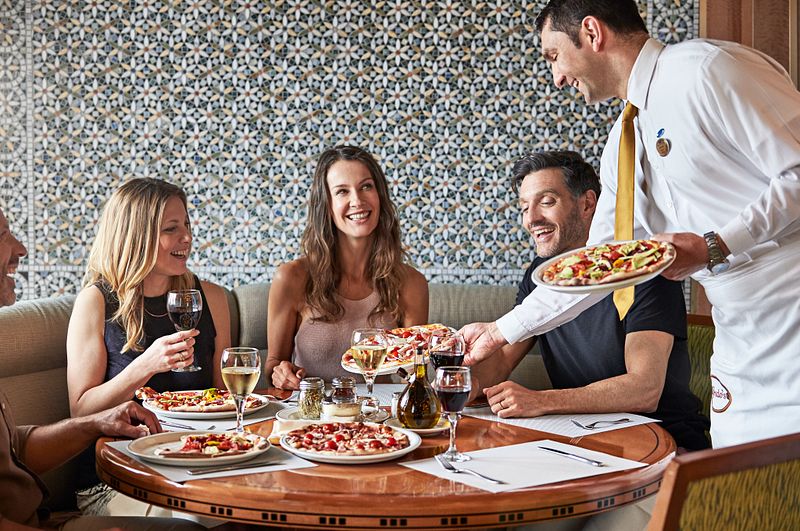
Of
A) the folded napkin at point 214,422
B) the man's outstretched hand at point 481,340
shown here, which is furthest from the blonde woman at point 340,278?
the folded napkin at point 214,422

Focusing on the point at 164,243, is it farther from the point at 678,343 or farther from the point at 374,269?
the point at 678,343

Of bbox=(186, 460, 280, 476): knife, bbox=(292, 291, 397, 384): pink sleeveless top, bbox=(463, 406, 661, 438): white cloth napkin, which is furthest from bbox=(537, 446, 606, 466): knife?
bbox=(292, 291, 397, 384): pink sleeveless top

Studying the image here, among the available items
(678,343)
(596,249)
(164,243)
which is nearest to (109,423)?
(164,243)

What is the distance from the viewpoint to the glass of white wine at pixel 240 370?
1.95 meters

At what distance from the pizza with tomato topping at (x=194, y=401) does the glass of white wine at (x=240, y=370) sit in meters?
A: 0.28

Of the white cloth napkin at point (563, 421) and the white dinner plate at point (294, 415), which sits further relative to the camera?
the white dinner plate at point (294, 415)

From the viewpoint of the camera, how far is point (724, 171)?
2096 mm

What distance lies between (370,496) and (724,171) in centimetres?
120

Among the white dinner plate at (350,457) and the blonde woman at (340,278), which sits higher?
the blonde woman at (340,278)

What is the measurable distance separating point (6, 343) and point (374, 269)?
1364 millimetres

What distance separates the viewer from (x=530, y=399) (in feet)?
7.42

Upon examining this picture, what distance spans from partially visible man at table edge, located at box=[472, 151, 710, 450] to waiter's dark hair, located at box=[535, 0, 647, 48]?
808 millimetres

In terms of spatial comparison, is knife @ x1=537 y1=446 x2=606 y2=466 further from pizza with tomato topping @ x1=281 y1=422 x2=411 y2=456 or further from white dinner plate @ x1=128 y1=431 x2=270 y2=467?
white dinner plate @ x1=128 y1=431 x2=270 y2=467

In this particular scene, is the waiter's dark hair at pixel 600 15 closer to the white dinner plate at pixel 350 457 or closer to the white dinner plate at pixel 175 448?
the white dinner plate at pixel 350 457
